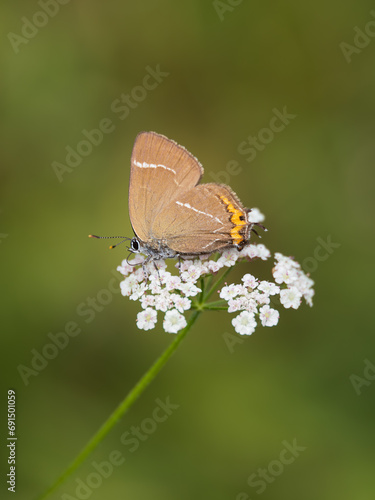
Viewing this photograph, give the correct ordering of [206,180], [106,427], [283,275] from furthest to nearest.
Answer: [206,180] → [283,275] → [106,427]

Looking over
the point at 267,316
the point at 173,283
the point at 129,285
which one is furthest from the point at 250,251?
the point at 129,285

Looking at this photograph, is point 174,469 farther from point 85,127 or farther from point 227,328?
point 85,127

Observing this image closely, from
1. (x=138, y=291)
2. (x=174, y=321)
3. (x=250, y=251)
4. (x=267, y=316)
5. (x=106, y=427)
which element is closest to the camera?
(x=106, y=427)

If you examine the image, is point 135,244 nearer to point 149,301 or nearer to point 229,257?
point 149,301

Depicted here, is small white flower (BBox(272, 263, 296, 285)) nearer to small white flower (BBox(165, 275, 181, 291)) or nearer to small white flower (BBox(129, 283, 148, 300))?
small white flower (BBox(165, 275, 181, 291))

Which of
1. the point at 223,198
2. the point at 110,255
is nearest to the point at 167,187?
the point at 223,198
